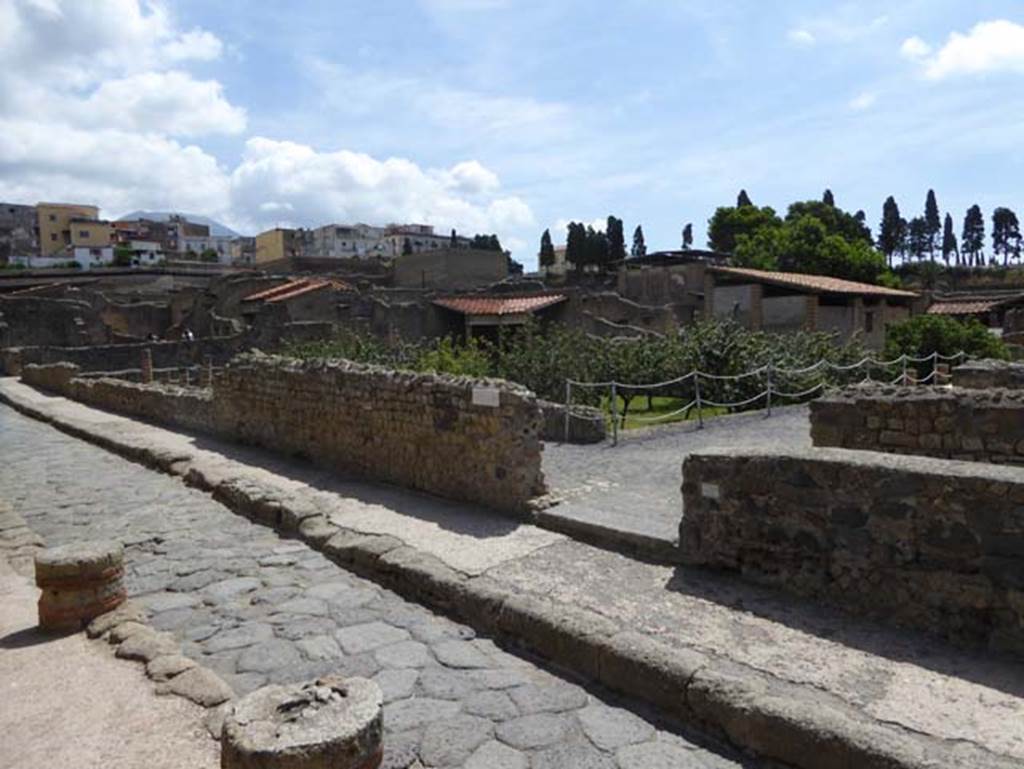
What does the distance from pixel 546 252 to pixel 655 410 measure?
7199cm

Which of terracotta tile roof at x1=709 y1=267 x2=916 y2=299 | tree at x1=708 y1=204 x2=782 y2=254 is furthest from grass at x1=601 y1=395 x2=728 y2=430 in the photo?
tree at x1=708 y1=204 x2=782 y2=254

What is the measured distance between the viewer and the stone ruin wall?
718cm

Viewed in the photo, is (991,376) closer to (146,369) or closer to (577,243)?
(146,369)

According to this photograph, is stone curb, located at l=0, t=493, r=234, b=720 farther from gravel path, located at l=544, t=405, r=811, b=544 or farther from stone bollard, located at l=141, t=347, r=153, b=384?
stone bollard, located at l=141, t=347, r=153, b=384

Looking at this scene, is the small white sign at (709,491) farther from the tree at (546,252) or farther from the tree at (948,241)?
the tree at (948,241)

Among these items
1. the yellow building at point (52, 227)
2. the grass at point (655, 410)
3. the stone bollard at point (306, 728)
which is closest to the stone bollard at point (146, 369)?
the grass at point (655, 410)

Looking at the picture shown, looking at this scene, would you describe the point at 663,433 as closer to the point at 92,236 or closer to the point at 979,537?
the point at 979,537

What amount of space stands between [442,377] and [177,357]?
24.4 metres

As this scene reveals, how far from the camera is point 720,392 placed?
52.0 ft

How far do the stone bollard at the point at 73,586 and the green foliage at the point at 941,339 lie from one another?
20.6m

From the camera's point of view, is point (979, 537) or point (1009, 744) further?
point (979, 537)

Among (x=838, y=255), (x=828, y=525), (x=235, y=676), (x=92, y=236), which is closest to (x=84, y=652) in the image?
(x=235, y=676)

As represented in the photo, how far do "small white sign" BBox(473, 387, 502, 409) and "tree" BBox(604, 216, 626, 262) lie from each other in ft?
208

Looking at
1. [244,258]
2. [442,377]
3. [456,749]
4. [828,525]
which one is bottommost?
[456,749]
